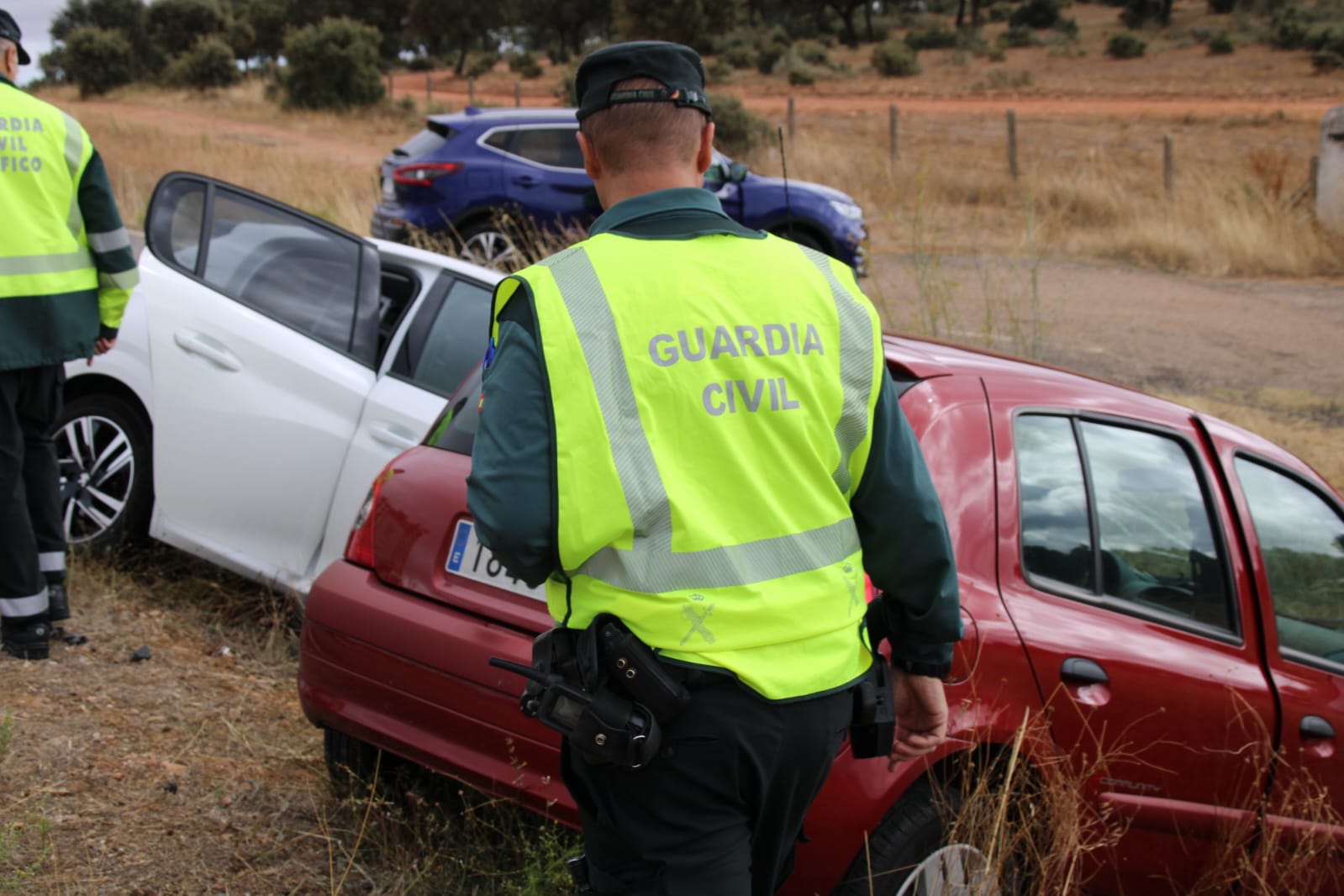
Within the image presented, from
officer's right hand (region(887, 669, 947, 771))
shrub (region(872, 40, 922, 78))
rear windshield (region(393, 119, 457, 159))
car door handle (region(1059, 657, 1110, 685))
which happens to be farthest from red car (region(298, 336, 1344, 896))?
shrub (region(872, 40, 922, 78))

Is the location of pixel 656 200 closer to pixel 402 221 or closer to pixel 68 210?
pixel 68 210

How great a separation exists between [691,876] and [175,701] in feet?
8.87

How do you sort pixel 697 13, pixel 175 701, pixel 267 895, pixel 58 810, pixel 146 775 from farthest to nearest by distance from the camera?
1. pixel 697 13
2. pixel 175 701
3. pixel 146 775
4. pixel 58 810
5. pixel 267 895

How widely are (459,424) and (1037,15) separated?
54.9m

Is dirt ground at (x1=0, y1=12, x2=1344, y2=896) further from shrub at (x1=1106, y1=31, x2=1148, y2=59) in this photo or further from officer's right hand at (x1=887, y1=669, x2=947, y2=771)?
shrub at (x1=1106, y1=31, x2=1148, y2=59)

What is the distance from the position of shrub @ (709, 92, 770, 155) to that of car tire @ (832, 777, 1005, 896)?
20.5 metres

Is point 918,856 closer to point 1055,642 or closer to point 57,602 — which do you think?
point 1055,642

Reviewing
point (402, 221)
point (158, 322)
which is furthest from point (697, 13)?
point (158, 322)

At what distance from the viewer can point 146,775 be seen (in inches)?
134

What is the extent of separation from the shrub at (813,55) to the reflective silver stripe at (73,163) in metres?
43.7

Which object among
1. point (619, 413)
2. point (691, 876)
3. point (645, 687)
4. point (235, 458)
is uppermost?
point (619, 413)

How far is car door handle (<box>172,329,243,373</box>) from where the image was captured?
14.8 ft

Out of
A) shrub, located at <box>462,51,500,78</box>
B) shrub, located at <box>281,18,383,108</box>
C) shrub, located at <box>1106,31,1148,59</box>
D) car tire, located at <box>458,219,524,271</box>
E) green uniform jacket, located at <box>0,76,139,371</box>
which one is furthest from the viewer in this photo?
shrub, located at <box>462,51,500,78</box>

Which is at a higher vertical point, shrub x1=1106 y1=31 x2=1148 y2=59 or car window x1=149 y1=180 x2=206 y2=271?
car window x1=149 y1=180 x2=206 y2=271
